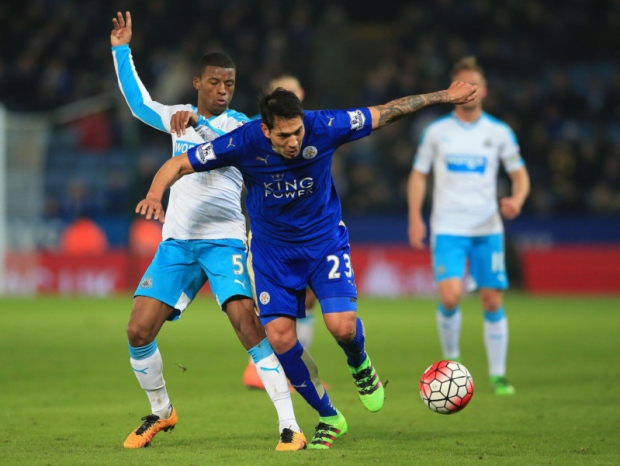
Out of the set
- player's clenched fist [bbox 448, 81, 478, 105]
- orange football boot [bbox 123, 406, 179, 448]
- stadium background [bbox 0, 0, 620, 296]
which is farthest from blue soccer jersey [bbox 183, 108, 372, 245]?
stadium background [bbox 0, 0, 620, 296]

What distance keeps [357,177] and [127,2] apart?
8.12 m

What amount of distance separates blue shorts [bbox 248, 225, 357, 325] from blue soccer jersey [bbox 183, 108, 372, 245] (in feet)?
0.22

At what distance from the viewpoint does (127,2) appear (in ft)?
86.5

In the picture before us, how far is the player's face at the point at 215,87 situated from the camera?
679 cm

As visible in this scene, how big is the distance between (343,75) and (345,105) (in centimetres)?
185

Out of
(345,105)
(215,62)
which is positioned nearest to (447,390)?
(215,62)

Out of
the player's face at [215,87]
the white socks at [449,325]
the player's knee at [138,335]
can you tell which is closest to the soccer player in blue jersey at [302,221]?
the player's face at [215,87]

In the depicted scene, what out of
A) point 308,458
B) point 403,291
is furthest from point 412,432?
point 403,291

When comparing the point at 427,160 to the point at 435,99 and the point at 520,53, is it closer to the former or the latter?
the point at 435,99

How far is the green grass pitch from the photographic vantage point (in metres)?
6.12

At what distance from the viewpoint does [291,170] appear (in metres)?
6.25

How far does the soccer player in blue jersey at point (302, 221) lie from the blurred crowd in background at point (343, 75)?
15.2 m

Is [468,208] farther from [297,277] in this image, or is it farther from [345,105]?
[345,105]

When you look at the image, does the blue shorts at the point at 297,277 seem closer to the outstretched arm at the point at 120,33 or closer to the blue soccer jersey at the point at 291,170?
the blue soccer jersey at the point at 291,170
